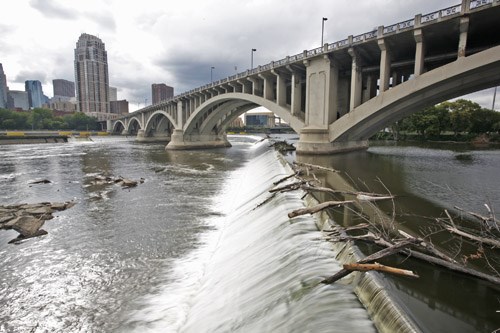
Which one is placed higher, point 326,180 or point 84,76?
point 84,76

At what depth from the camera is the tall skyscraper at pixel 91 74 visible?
174125 millimetres

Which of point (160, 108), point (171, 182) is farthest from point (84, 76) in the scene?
point (171, 182)

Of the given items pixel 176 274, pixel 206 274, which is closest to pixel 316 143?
pixel 206 274

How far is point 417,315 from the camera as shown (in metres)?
4.12

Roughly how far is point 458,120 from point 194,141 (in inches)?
1865

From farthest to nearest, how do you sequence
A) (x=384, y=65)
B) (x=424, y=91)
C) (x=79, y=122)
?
1. (x=79, y=122)
2. (x=384, y=65)
3. (x=424, y=91)

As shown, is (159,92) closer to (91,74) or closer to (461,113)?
(91,74)

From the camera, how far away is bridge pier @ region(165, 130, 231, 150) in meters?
52.6

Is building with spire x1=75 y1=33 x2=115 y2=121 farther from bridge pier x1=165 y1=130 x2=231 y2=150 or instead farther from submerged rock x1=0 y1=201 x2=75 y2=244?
submerged rock x1=0 y1=201 x2=75 y2=244

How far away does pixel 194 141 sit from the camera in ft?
182

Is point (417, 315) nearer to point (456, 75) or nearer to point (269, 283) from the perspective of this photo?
point (269, 283)

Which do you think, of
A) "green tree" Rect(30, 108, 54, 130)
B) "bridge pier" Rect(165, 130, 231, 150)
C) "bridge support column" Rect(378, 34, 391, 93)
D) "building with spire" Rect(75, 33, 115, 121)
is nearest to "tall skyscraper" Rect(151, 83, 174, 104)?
"building with spire" Rect(75, 33, 115, 121)

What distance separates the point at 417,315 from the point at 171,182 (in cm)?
1868

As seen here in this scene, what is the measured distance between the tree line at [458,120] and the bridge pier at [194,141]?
35.4 meters
